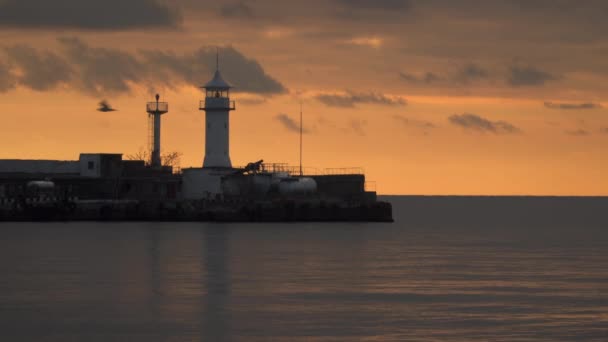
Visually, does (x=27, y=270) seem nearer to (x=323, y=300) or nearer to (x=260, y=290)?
(x=260, y=290)

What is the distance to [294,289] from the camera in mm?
56656

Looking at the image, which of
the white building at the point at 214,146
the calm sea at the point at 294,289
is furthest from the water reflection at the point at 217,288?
the white building at the point at 214,146

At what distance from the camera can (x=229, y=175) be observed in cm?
11350

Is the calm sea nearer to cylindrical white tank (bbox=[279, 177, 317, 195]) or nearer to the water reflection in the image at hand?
the water reflection

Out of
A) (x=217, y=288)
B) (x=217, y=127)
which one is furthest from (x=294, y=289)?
(x=217, y=127)

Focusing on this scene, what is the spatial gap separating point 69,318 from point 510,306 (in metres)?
15.7

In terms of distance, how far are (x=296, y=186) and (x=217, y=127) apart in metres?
8.12

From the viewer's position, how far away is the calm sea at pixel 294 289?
146 feet

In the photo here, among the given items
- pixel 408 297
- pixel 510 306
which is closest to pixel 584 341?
pixel 510 306

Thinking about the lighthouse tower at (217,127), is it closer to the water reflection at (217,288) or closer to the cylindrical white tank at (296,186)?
the cylindrical white tank at (296,186)

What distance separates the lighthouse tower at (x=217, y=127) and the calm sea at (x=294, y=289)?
725 inches

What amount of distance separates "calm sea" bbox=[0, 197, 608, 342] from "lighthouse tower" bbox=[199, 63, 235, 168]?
18415 millimetres

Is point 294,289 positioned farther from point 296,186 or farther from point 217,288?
point 296,186

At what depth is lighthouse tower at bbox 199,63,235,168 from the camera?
113875 millimetres
